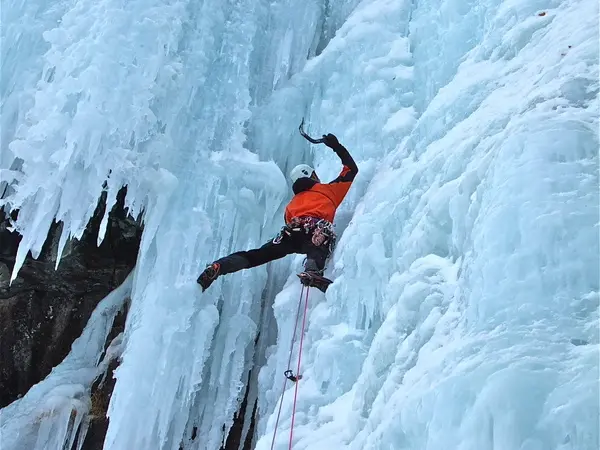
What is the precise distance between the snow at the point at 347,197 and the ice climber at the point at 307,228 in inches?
4.9

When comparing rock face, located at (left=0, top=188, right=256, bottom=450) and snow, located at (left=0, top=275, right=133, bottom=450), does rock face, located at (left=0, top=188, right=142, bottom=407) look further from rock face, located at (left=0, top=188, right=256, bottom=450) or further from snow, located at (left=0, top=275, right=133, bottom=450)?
snow, located at (left=0, top=275, right=133, bottom=450)

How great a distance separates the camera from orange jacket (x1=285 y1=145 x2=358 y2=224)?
4285 mm

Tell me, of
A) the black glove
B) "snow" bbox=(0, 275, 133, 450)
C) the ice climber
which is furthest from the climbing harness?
"snow" bbox=(0, 275, 133, 450)

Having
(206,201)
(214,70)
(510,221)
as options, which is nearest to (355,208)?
(206,201)

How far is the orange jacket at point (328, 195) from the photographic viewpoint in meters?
4.29

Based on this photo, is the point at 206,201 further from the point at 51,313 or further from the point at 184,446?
the point at 51,313

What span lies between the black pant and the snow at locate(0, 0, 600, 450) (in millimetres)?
146

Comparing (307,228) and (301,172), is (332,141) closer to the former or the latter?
(301,172)

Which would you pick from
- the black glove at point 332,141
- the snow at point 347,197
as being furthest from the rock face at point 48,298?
the black glove at point 332,141

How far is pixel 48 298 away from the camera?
6.59m

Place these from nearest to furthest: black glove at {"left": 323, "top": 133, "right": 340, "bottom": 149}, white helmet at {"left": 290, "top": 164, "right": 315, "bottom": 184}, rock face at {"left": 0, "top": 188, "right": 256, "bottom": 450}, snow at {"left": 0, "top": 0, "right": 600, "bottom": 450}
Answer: snow at {"left": 0, "top": 0, "right": 600, "bottom": 450} → black glove at {"left": 323, "top": 133, "right": 340, "bottom": 149} → white helmet at {"left": 290, "top": 164, "right": 315, "bottom": 184} → rock face at {"left": 0, "top": 188, "right": 256, "bottom": 450}

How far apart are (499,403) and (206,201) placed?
3465 mm

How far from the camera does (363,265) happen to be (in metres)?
3.49

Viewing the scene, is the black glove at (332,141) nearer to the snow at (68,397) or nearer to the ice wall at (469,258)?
the ice wall at (469,258)
